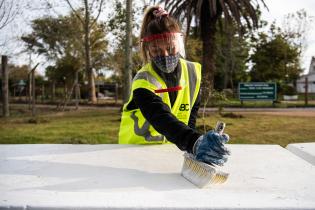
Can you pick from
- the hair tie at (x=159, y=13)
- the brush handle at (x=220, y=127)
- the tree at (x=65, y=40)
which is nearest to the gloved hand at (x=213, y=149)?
the brush handle at (x=220, y=127)

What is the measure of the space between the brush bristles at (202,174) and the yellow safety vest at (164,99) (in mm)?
615

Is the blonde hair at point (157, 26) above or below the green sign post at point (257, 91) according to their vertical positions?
above

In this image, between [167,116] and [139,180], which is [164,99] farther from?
[139,180]

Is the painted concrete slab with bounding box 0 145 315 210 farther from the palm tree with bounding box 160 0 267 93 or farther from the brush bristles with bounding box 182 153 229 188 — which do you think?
the palm tree with bounding box 160 0 267 93

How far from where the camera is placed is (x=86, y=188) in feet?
3.99

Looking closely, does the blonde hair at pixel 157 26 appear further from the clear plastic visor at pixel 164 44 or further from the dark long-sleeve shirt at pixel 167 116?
the dark long-sleeve shirt at pixel 167 116

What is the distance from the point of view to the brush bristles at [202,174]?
4.07ft

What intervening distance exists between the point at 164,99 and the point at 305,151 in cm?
64

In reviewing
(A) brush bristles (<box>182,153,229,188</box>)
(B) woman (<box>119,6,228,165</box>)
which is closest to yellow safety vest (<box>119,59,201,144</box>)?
(B) woman (<box>119,6,228,165</box>)

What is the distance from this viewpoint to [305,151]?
1810 mm

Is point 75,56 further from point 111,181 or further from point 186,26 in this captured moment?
point 111,181

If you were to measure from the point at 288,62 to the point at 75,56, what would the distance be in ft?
56.8

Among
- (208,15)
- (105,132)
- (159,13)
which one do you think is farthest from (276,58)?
(159,13)

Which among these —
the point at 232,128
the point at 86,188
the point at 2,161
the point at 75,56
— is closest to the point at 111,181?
the point at 86,188
